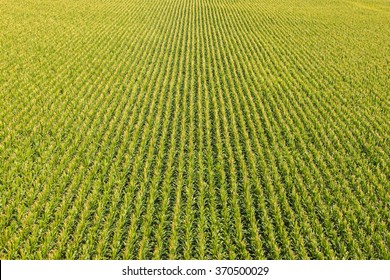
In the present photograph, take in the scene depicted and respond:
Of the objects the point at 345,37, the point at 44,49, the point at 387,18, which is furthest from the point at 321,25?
the point at 44,49

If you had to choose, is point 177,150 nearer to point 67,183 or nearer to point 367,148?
point 67,183

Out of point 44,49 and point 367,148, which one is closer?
point 367,148

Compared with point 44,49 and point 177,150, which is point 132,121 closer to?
point 177,150

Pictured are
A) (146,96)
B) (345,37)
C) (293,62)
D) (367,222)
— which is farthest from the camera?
(345,37)

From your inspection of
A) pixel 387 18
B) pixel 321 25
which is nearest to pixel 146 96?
pixel 321 25

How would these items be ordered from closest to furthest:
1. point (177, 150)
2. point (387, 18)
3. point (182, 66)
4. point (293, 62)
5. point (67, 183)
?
point (67, 183)
point (177, 150)
point (182, 66)
point (293, 62)
point (387, 18)

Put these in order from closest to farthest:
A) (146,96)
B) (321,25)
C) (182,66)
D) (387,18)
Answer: (146,96)
(182,66)
(321,25)
(387,18)

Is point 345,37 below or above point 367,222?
above
